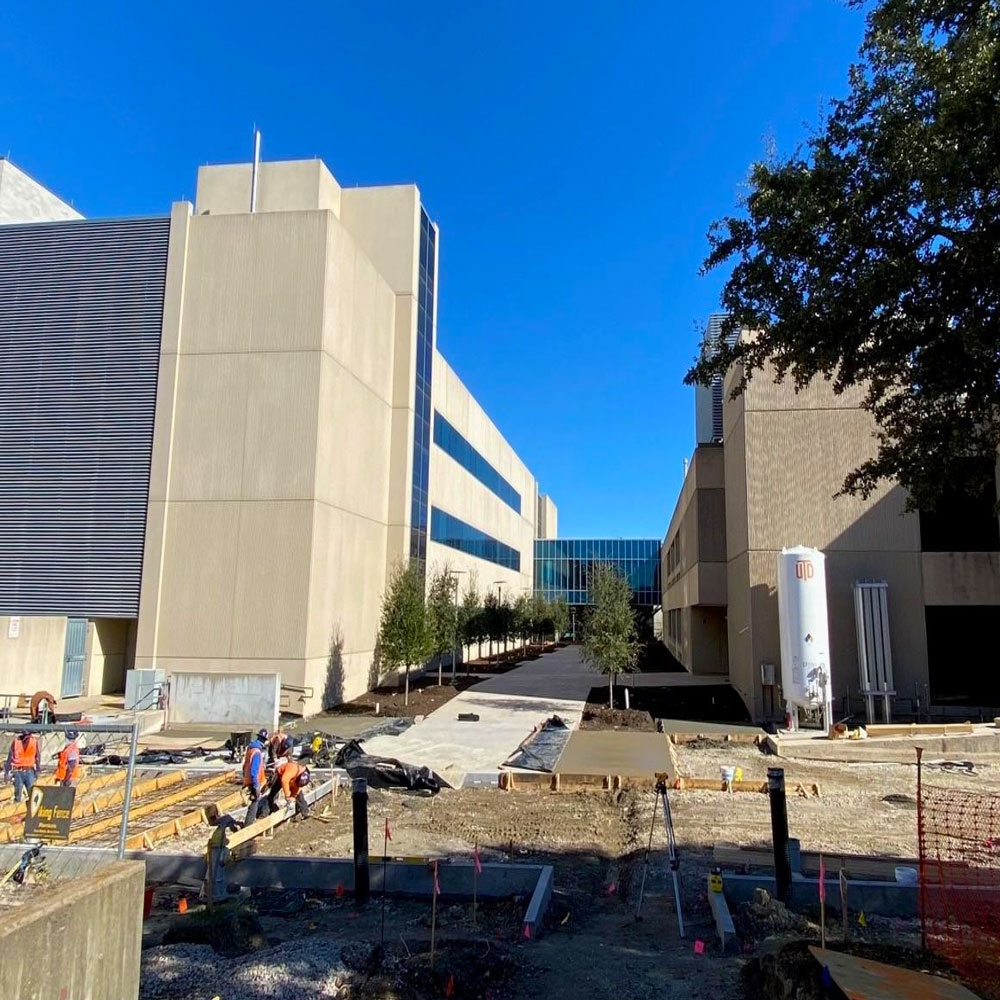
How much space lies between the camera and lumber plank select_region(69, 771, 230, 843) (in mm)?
10938

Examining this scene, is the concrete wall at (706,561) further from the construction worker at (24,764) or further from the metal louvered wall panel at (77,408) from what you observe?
the construction worker at (24,764)

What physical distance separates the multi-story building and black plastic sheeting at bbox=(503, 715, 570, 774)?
8.05 meters

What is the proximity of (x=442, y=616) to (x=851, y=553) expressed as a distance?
15573 mm

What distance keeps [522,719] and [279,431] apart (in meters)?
12.2

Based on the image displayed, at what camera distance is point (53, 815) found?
9188 millimetres

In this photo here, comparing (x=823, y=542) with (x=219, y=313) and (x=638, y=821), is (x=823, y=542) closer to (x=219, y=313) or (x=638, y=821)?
(x=638, y=821)

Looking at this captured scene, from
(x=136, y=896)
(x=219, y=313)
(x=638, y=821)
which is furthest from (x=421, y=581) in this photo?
(x=136, y=896)

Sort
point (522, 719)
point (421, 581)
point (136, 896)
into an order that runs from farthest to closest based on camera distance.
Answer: point (421, 581) → point (522, 719) → point (136, 896)

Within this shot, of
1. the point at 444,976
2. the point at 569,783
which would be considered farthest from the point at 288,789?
the point at 444,976

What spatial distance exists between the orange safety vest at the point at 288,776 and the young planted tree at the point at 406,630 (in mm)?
14544

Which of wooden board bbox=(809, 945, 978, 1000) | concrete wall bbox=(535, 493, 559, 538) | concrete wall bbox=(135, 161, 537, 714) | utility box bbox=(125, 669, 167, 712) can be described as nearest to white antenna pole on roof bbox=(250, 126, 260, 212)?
concrete wall bbox=(135, 161, 537, 714)

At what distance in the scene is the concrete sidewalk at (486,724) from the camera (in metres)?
A: 17.0

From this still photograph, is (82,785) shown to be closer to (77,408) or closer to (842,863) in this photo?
(842,863)

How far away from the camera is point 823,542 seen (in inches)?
868
